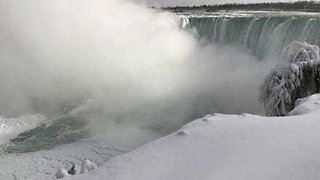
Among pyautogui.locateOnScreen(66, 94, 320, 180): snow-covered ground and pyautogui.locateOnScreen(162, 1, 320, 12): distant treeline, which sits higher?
pyautogui.locateOnScreen(162, 1, 320, 12): distant treeline

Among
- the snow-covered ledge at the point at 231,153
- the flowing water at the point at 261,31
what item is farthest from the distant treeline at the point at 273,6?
the snow-covered ledge at the point at 231,153

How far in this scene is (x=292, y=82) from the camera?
283 inches

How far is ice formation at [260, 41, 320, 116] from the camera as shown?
712 centimetres

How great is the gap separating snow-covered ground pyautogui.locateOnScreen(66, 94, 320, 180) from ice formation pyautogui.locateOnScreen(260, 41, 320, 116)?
2009 mm

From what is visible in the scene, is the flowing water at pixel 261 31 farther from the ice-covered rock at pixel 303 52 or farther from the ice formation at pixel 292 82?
the ice formation at pixel 292 82

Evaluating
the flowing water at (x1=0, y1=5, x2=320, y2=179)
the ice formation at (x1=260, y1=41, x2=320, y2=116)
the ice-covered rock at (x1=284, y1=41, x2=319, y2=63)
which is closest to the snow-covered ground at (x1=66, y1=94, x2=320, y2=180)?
the ice formation at (x1=260, y1=41, x2=320, y2=116)

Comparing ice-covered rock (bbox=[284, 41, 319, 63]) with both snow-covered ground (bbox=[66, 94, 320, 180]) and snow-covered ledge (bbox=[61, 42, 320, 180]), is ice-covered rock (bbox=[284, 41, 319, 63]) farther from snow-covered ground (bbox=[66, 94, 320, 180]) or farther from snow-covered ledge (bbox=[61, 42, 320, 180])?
snow-covered ground (bbox=[66, 94, 320, 180])

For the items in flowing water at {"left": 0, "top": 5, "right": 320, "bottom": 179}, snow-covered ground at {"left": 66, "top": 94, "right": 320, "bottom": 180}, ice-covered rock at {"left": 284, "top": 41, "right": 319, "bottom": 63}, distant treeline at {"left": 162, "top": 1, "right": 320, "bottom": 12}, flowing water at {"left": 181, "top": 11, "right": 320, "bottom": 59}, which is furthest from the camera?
distant treeline at {"left": 162, "top": 1, "right": 320, "bottom": 12}

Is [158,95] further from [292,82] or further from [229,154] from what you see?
[229,154]

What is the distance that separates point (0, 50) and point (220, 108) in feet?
31.8

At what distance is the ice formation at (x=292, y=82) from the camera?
712cm

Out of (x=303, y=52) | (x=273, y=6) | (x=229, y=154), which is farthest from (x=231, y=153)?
(x=273, y=6)

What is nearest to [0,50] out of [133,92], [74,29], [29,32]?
[29,32]

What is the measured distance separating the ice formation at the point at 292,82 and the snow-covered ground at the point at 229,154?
6.59 ft
